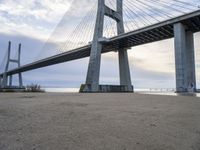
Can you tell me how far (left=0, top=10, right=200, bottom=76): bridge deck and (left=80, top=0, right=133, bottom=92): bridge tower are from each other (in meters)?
1.69

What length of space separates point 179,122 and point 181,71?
15380mm

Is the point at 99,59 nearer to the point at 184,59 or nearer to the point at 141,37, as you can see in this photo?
the point at 141,37

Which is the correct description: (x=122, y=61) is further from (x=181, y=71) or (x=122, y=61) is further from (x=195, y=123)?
(x=195, y=123)

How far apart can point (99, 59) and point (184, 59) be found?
1075 centimetres

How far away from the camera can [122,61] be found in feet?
97.2

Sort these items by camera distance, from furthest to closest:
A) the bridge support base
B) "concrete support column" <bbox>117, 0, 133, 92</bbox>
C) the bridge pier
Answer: "concrete support column" <bbox>117, 0, 133, 92</bbox> → the bridge support base → the bridge pier

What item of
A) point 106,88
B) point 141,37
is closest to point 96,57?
point 106,88

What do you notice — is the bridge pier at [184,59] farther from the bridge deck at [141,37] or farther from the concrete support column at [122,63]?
the concrete support column at [122,63]

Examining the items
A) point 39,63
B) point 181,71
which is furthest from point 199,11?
point 39,63

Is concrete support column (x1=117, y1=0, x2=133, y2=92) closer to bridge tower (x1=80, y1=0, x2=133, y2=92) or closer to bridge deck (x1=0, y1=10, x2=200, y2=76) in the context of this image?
bridge tower (x1=80, y1=0, x2=133, y2=92)

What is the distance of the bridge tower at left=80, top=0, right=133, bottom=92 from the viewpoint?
25892mm

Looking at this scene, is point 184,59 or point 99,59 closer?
point 184,59

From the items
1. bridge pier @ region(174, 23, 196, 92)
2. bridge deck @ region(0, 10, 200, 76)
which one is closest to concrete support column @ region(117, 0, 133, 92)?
bridge deck @ region(0, 10, 200, 76)

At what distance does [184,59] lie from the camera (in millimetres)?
19141
